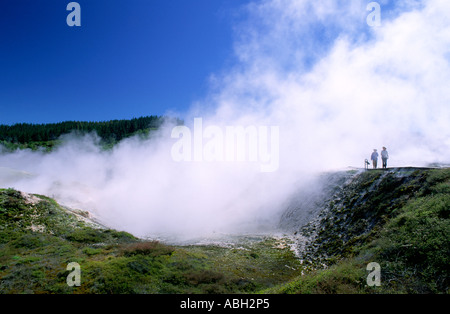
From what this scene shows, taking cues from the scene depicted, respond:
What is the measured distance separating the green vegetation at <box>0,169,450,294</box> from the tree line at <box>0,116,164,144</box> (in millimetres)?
93466

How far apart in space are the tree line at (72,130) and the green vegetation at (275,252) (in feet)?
307

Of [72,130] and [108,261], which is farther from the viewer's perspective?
[72,130]

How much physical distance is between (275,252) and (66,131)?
143080mm

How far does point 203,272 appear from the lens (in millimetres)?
11594

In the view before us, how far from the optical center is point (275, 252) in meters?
17.5

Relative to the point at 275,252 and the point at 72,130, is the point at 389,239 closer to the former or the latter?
the point at 275,252

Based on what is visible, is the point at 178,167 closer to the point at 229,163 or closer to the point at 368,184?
the point at 229,163

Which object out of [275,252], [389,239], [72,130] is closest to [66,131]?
[72,130]

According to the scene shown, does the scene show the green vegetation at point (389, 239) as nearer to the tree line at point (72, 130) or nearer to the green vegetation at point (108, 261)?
the green vegetation at point (108, 261)

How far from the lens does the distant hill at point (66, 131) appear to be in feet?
365

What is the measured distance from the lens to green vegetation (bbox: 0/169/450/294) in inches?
316

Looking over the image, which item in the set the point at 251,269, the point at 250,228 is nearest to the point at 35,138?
the point at 250,228

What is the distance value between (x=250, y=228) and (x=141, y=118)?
13299 cm

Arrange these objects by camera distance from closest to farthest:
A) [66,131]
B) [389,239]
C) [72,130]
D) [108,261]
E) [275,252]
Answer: [389,239] → [108,261] → [275,252] → [66,131] → [72,130]
